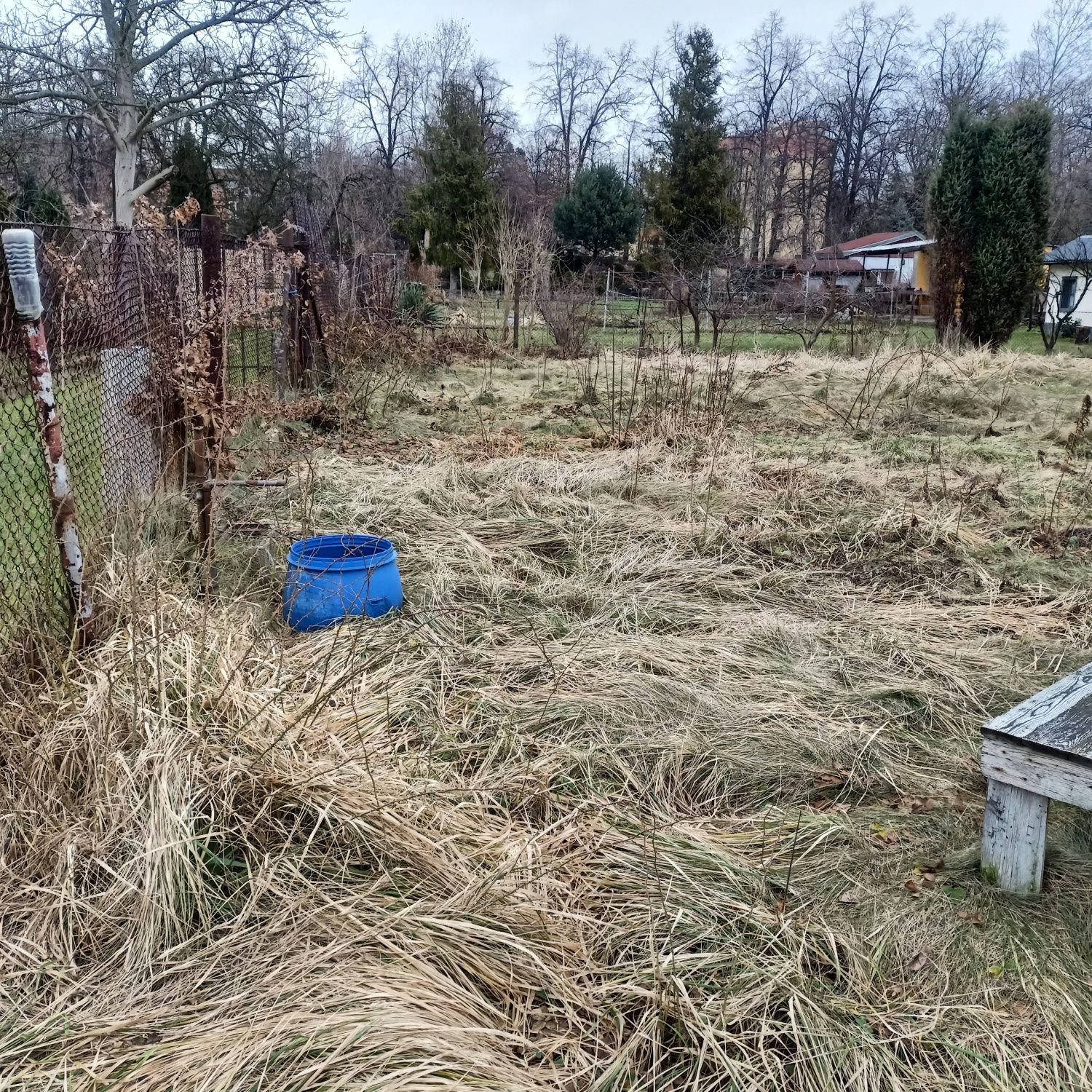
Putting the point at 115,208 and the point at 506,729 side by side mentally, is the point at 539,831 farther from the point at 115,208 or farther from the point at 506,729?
the point at 115,208

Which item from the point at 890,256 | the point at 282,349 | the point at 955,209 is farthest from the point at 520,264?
the point at 890,256

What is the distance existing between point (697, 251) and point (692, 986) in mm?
18730

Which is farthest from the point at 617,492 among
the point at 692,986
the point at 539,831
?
the point at 692,986

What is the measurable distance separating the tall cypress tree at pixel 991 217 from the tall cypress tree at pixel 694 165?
40.5 ft

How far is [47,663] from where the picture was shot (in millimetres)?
2332

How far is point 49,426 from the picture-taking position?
96.8 inches

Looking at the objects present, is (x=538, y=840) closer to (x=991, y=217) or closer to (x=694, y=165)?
(x=991, y=217)

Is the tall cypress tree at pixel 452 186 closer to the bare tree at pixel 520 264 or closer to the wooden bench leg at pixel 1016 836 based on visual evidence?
the bare tree at pixel 520 264

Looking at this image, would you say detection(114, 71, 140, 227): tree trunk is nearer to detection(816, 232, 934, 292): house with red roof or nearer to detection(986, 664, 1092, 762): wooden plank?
detection(986, 664, 1092, 762): wooden plank

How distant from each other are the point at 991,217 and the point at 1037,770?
15393 millimetres

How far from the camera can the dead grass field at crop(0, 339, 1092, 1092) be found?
164 cm

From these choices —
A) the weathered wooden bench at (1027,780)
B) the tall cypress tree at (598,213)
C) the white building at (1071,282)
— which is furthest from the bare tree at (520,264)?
the tall cypress tree at (598,213)

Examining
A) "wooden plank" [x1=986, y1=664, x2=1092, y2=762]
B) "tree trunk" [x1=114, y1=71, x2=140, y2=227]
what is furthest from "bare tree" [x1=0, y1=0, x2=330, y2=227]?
"wooden plank" [x1=986, y1=664, x2=1092, y2=762]

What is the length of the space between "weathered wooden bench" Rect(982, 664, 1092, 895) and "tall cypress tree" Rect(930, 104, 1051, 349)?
46.0 ft
